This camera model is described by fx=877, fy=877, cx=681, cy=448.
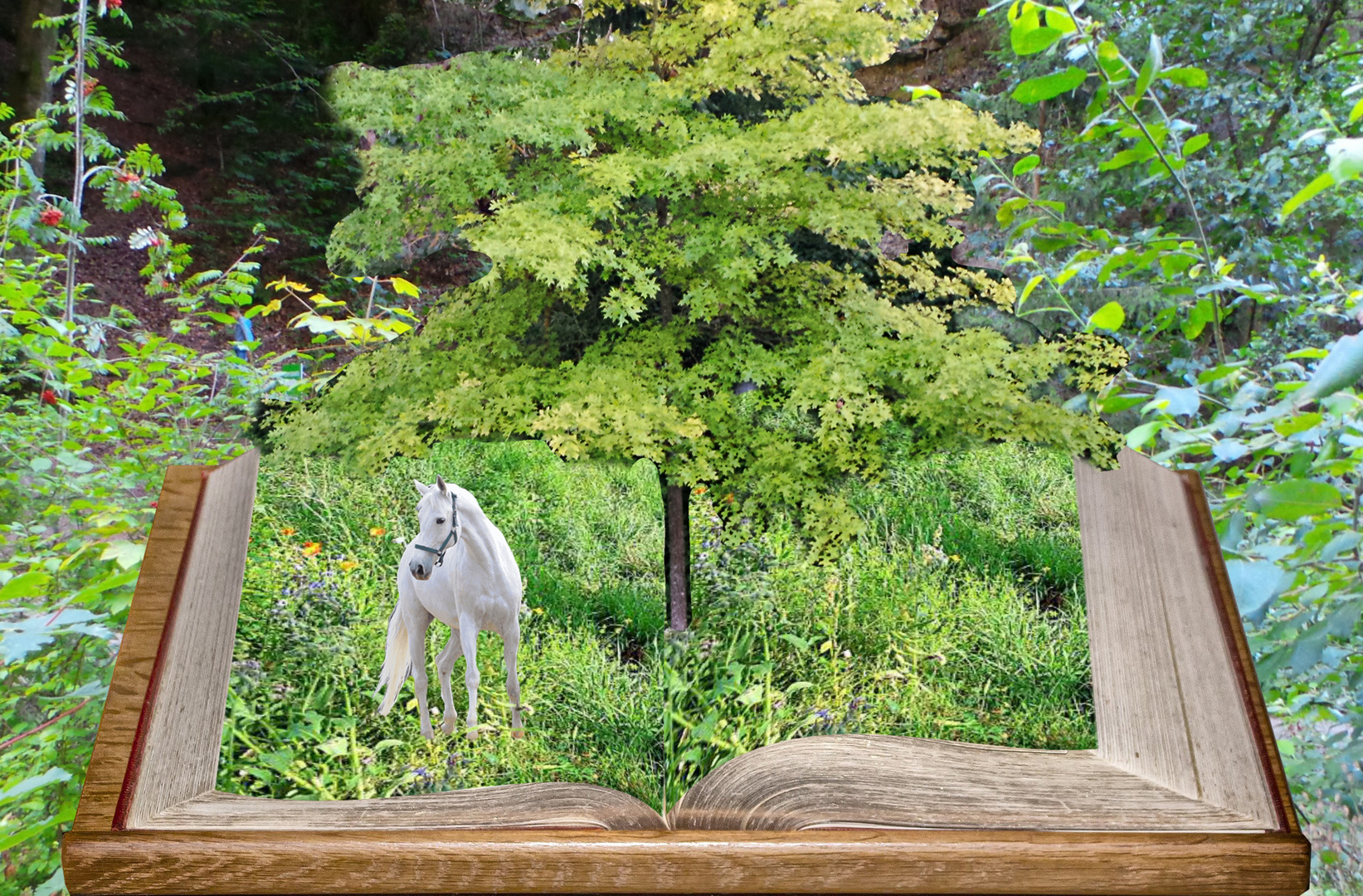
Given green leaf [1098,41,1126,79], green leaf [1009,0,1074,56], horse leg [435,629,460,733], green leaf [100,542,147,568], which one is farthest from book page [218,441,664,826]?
green leaf [1098,41,1126,79]

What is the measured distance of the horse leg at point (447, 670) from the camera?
1357 mm

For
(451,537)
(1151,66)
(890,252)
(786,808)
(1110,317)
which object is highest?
(890,252)

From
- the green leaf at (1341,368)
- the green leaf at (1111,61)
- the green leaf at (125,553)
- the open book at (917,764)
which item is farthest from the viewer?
the green leaf at (125,553)

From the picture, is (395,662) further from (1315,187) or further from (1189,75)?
(1189,75)

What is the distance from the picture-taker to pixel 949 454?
1591 mm

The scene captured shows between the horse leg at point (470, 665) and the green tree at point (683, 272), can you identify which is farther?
the green tree at point (683, 272)

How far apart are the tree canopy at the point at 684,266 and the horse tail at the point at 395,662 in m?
0.31

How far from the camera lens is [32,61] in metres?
3.60

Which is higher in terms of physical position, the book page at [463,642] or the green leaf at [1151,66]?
the green leaf at [1151,66]

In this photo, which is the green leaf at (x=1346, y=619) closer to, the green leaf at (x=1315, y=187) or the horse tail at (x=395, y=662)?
the green leaf at (x=1315, y=187)

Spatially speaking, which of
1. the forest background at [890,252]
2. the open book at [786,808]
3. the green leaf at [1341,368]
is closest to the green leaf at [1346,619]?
the forest background at [890,252]

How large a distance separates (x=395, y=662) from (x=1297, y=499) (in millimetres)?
1278

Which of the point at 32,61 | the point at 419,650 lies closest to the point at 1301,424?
the point at 419,650

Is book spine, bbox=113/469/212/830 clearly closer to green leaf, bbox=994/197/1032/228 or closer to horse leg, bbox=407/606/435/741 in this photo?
horse leg, bbox=407/606/435/741
